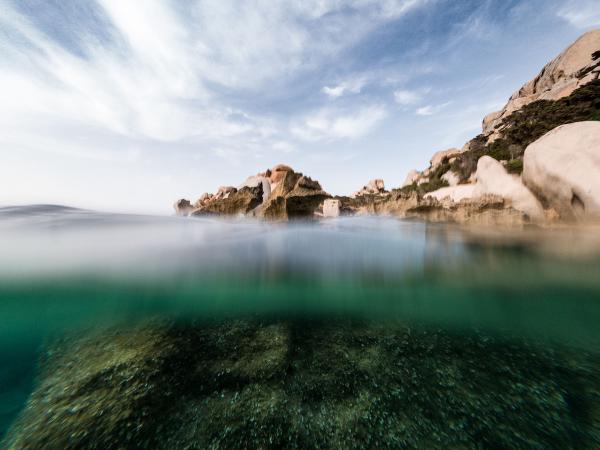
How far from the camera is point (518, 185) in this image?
10.4 meters

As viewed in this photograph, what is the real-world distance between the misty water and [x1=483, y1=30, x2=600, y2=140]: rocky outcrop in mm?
27176

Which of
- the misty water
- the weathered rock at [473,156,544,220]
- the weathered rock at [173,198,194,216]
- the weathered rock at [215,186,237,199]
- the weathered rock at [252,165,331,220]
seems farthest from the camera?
the weathered rock at [215,186,237,199]

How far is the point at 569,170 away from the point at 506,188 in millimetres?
3016

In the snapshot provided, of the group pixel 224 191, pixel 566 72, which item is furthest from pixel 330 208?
pixel 566 72

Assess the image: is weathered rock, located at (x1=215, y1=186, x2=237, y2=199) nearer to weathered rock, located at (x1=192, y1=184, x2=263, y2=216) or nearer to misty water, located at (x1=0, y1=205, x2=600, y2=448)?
weathered rock, located at (x1=192, y1=184, x2=263, y2=216)

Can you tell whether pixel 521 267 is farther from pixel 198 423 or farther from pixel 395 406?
pixel 198 423

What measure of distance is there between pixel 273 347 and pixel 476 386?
9.19 feet

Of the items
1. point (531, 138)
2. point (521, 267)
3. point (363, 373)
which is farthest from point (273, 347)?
point (531, 138)

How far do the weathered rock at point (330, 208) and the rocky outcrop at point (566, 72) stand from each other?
21.3 m

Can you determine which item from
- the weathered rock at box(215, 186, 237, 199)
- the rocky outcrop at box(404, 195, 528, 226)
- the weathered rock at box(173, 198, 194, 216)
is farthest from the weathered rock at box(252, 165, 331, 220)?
the weathered rock at box(173, 198, 194, 216)

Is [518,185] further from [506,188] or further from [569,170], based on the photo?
[569,170]

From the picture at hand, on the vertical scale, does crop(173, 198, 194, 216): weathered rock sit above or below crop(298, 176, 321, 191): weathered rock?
below

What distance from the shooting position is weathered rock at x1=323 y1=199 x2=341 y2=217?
20056 millimetres

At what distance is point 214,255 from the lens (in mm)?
7941
